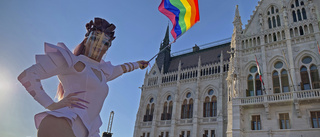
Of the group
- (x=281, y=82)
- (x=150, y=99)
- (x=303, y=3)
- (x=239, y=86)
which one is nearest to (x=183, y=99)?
(x=150, y=99)

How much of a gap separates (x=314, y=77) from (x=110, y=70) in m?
21.4

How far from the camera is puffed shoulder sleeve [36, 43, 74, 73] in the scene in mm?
3961

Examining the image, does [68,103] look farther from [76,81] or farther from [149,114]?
[149,114]

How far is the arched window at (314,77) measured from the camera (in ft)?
66.2

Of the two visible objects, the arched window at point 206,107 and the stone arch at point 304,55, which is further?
the arched window at point 206,107

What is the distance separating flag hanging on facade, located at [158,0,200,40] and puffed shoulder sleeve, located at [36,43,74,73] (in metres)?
6.27

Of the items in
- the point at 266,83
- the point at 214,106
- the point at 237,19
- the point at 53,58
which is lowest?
the point at 53,58

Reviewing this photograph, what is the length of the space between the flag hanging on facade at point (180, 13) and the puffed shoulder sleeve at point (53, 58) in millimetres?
6269

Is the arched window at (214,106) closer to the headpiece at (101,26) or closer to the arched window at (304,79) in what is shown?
the arched window at (304,79)

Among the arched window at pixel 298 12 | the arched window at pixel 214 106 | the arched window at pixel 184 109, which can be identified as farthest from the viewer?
the arched window at pixel 184 109

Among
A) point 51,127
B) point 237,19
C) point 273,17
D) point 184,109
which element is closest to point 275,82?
point 273,17

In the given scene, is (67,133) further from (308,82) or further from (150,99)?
(150,99)

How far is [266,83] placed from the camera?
2188cm

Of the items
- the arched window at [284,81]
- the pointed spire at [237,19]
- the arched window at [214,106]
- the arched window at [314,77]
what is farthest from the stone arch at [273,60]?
the arched window at [214,106]
